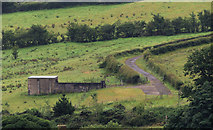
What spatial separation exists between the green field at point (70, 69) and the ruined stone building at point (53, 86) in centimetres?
120

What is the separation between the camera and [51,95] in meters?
49.8

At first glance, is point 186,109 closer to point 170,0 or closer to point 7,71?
point 7,71

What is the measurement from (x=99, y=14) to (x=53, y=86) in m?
63.8

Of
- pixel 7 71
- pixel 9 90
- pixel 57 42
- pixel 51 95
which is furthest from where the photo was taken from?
pixel 57 42

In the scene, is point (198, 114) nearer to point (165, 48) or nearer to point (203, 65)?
point (203, 65)

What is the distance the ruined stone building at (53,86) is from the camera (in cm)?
4959

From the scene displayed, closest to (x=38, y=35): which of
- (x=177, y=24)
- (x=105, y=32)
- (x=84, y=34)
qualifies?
(x=84, y=34)

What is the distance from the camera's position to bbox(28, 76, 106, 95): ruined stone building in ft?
163

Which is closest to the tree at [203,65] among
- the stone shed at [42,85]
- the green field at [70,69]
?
the green field at [70,69]

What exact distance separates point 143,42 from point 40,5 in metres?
51.9

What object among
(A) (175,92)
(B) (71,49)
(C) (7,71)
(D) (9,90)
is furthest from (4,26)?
(A) (175,92)

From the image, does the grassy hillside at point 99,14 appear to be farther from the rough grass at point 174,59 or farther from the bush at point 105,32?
the rough grass at point 174,59

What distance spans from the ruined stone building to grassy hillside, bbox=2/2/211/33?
52928 mm

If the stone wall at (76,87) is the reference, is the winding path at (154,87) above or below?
above
